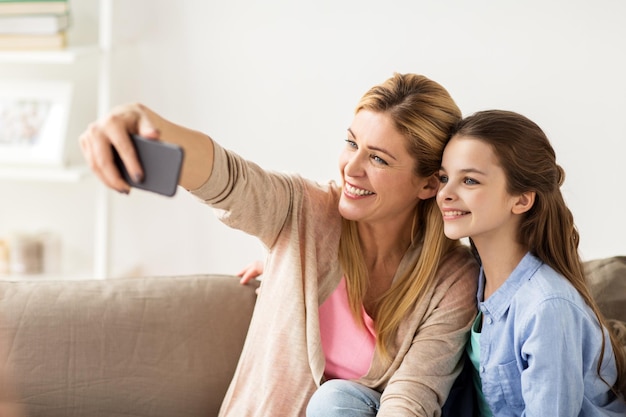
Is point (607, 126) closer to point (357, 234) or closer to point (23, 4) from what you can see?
point (357, 234)

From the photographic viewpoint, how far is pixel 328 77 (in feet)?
9.55

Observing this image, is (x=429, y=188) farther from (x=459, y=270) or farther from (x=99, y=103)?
(x=99, y=103)

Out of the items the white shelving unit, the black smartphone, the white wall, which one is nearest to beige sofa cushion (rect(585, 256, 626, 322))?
the white wall

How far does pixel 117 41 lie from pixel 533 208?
175 cm

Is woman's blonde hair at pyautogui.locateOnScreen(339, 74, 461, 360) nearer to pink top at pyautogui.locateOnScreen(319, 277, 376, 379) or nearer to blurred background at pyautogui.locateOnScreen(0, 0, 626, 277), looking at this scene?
pink top at pyautogui.locateOnScreen(319, 277, 376, 379)

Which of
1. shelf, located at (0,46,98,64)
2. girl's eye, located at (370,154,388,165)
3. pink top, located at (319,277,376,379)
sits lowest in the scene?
pink top, located at (319,277,376,379)

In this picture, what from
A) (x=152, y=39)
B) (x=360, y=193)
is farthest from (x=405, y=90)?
(x=152, y=39)

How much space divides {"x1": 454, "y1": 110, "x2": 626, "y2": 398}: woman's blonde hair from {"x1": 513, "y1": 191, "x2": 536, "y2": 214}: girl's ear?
13 mm

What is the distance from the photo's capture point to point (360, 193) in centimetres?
183

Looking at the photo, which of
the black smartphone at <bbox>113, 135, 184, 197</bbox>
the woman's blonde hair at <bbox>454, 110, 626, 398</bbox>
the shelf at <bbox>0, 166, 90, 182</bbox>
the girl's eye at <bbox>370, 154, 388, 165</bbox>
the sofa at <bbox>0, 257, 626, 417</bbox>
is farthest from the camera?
the shelf at <bbox>0, 166, 90, 182</bbox>

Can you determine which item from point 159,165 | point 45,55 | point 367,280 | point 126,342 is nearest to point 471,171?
point 367,280

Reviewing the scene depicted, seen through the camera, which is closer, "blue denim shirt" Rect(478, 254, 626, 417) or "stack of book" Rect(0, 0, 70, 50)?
"blue denim shirt" Rect(478, 254, 626, 417)

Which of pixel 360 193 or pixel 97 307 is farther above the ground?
pixel 360 193

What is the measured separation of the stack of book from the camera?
2.77m
